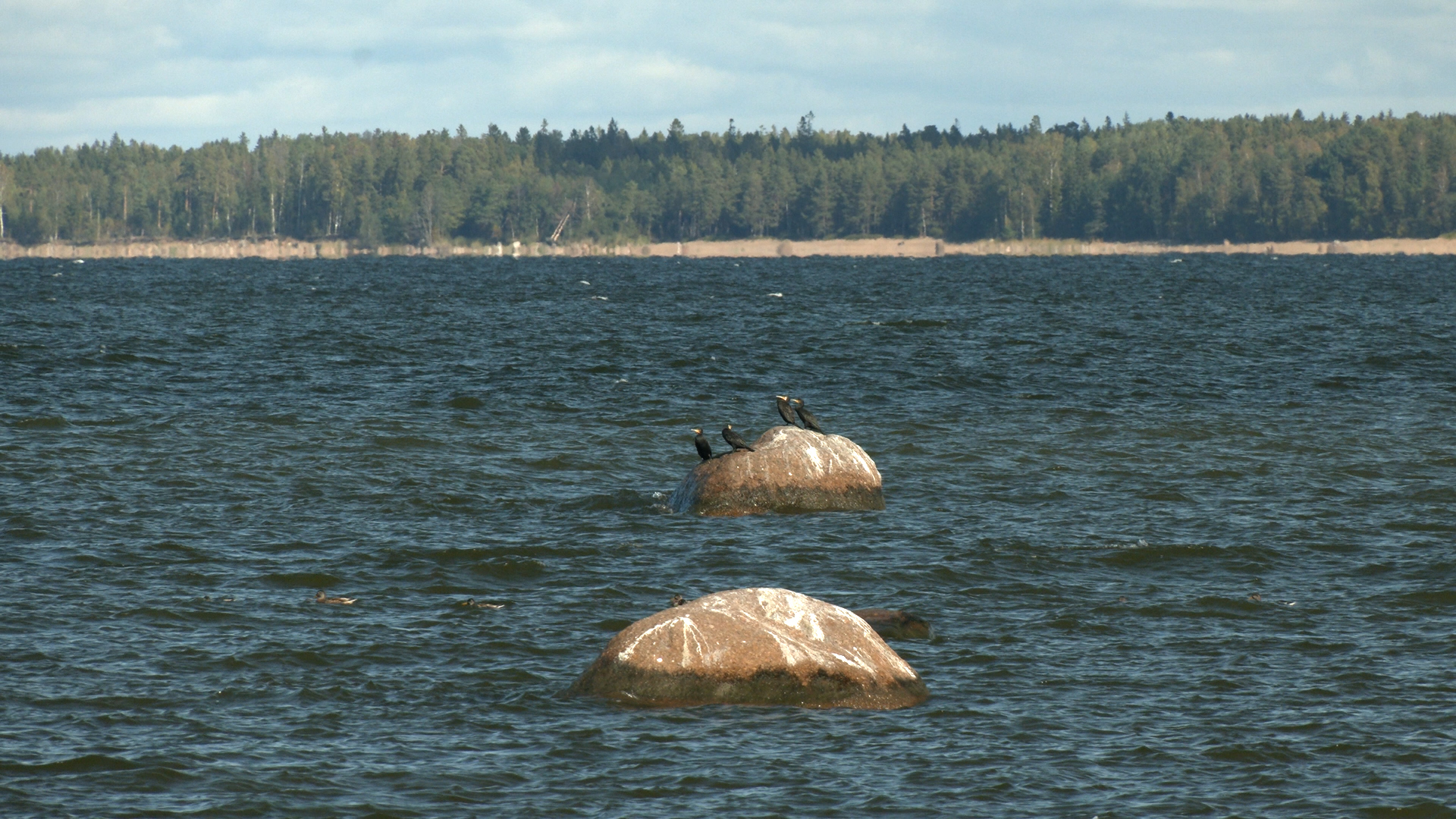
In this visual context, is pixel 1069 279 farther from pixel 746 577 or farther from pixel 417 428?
pixel 746 577

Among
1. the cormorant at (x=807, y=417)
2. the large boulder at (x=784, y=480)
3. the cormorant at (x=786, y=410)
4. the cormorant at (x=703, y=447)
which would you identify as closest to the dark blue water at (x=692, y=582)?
the large boulder at (x=784, y=480)

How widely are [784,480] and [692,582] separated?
14.7ft

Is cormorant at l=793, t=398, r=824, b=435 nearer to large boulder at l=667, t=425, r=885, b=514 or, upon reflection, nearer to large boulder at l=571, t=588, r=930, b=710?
large boulder at l=667, t=425, r=885, b=514

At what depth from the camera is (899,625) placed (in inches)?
573

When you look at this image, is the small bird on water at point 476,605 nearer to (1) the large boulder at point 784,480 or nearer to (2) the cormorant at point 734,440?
(1) the large boulder at point 784,480

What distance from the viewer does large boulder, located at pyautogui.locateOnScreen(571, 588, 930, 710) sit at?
12.5 meters

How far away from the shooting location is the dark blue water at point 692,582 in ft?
35.6

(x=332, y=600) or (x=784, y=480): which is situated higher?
(x=784, y=480)

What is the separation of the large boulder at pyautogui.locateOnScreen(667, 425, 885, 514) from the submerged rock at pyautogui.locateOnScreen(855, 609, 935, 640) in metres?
6.30

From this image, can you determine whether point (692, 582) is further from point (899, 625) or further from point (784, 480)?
point (784, 480)

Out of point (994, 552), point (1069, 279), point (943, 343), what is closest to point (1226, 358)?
point (943, 343)

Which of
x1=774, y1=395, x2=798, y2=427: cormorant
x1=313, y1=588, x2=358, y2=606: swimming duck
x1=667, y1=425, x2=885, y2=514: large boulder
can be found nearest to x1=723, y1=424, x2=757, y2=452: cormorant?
x1=667, y1=425, x2=885, y2=514: large boulder

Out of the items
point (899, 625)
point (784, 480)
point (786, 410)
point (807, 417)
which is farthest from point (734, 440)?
point (899, 625)

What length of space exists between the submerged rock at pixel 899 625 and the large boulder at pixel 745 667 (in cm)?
161
